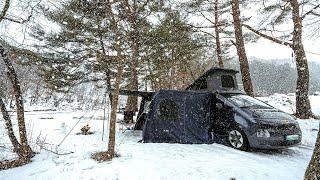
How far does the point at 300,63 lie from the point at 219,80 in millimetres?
5482

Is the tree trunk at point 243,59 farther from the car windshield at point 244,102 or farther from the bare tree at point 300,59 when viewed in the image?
the car windshield at point 244,102

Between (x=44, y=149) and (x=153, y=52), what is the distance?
9137mm

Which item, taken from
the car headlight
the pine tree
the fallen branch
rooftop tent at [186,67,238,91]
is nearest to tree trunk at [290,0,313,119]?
rooftop tent at [186,67,238,91]

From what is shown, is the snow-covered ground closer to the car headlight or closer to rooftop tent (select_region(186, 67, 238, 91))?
the car headlight

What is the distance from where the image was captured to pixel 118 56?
8.27 metres

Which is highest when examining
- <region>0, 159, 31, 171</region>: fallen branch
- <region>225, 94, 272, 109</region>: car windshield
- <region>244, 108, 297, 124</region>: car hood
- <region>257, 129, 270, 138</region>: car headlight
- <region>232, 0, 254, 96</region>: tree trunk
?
<region>232, 0, 254, 96</region>: tree trunk

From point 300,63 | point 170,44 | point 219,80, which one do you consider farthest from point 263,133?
point 170,44

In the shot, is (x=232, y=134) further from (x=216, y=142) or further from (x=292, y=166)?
(x=292, y=166)

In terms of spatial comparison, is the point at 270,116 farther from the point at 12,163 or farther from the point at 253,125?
the point at 12,163

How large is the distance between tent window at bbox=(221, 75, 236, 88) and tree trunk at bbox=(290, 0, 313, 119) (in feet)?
15.5

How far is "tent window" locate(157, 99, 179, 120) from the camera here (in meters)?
10.5

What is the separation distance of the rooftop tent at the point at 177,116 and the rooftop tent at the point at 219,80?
1163 millimetres

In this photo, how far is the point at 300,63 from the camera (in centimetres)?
1487

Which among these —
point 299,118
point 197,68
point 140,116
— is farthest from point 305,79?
point 197,68
